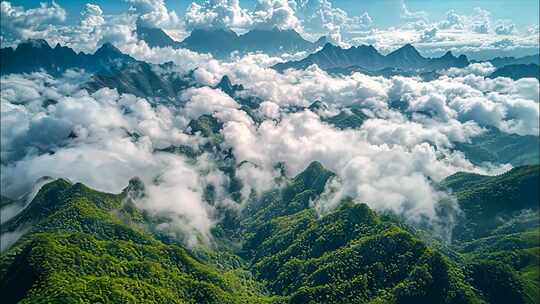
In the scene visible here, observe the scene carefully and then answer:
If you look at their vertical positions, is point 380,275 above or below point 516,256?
below

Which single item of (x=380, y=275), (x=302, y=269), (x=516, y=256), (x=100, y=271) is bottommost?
(x=302, y=269)

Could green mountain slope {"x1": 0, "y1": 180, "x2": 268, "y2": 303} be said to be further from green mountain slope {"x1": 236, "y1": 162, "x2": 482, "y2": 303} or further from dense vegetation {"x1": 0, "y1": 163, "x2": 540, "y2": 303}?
green mountain slope {"x1": 236, "y1": 162, "x2": 482, "y2": 303}

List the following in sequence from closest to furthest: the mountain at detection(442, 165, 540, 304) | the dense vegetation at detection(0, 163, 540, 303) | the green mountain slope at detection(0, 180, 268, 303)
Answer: the green mountain slope at detection(0, 180, 268, 303), the dense vegetation at detection(0, 163, 540, 303), the mountain at detection(442, 165, 540, 304)

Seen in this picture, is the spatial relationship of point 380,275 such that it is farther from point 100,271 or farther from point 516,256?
point 100,271

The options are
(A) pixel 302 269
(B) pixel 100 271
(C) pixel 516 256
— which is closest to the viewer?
(B) pixel 100 271

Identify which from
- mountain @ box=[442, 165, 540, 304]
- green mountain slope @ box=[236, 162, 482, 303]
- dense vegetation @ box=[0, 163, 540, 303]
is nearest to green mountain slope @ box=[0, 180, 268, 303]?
dense vegetation @ box=[0, 163, 540, 303]

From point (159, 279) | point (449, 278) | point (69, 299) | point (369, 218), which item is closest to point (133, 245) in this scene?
point (159, 279)

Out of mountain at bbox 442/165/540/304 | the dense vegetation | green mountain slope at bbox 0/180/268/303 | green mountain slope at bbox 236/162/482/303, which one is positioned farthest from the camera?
mountain at bbox 442/165/540/304

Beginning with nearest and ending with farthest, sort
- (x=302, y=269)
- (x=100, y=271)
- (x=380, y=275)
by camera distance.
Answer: (x=100, y=271), (x=380, y=275), (x=302, y=269)

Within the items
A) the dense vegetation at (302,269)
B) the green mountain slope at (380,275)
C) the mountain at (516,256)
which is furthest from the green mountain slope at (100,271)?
the mountain at (516,256)

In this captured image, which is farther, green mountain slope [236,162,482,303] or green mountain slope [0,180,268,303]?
green mountain slope [236,162,482,303]

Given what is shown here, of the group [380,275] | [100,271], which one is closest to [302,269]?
[380,275]

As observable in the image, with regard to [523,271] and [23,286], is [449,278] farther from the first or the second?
[23,286]
